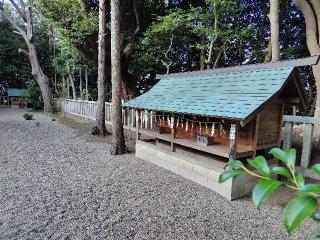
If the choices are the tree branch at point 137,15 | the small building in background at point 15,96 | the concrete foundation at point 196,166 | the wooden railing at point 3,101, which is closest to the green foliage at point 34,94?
the small building in background at point 15,96

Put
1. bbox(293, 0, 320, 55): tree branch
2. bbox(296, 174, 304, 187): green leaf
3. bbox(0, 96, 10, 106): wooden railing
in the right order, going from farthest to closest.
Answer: bbox(0, 96, 10, 106): wooden railing → bbox(293, 0, 320, 55): tree branch → bbox(296, 174, 304, 187): green leaf

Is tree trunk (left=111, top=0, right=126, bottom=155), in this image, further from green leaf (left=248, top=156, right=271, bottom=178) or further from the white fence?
green leaf (left=248, top=156, right=271, bottom=178)

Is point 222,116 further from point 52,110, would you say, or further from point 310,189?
point 52,110

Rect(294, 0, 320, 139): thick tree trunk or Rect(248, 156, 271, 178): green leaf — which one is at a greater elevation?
Rect(294, 0, 320, 139): thick tree trunk

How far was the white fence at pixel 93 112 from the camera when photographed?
10.1 m

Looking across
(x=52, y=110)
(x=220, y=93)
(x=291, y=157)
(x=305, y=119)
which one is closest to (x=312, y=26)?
(x=305, y=119)

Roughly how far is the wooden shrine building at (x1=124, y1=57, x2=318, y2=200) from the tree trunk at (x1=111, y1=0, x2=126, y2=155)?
0.74 meters

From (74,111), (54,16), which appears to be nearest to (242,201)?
(54,16)

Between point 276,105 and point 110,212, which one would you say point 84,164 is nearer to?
point 110,212

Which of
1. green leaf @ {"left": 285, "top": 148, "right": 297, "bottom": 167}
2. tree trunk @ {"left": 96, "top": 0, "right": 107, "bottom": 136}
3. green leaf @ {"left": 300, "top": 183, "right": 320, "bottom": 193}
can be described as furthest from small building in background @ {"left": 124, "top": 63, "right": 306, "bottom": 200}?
green leaf @ {"left": 300, "top": 183, "right": 320, "bottom": 193}

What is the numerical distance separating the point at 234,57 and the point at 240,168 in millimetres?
17942

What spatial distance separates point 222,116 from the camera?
5070 mm

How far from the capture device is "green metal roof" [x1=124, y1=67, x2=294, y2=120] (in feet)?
16.7

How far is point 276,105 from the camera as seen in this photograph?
6.16 meters
